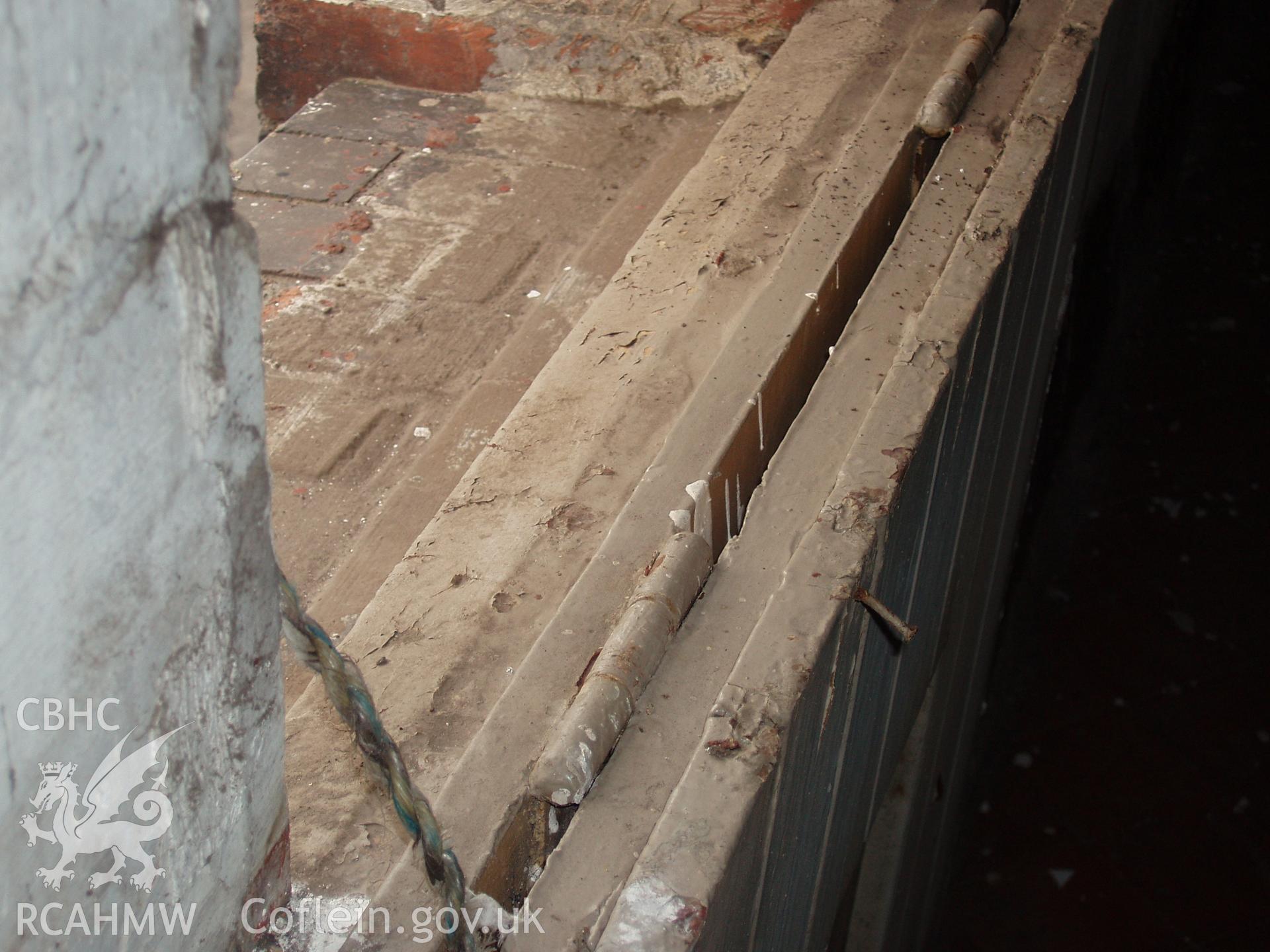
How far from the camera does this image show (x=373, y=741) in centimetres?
111

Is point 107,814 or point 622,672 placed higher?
point 107,814

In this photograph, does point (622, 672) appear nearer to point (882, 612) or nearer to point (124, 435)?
point (882, 612)

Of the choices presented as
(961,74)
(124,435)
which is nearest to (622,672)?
(124,435)

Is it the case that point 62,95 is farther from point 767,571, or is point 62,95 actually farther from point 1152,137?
point 1152,137

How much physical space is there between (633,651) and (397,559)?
916 mm

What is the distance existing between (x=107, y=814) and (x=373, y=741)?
287 millimetres

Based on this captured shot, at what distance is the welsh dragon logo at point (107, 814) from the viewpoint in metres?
0.81

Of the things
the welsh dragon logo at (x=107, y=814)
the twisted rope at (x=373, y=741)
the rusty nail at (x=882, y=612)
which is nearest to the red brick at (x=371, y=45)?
the rusty nail at (x=882, y=612)

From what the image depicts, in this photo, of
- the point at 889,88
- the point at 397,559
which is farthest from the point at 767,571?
the point at 889,88

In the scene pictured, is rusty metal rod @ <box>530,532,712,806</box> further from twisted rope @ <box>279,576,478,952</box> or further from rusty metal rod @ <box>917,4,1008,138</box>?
rusty metal rod @ <box>917,4,1008,138</box>

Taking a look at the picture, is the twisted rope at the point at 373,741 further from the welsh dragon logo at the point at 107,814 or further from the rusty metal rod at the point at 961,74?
the rusty metal rod at the point at 961,74

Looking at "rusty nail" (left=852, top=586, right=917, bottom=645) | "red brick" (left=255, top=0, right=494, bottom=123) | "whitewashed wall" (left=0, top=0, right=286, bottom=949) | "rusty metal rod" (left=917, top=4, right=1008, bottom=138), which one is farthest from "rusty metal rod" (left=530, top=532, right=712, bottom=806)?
"red brick" (left=255, top=0, right=494, bottom=123)

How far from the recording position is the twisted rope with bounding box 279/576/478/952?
1.07m

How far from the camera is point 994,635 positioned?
5.11m
